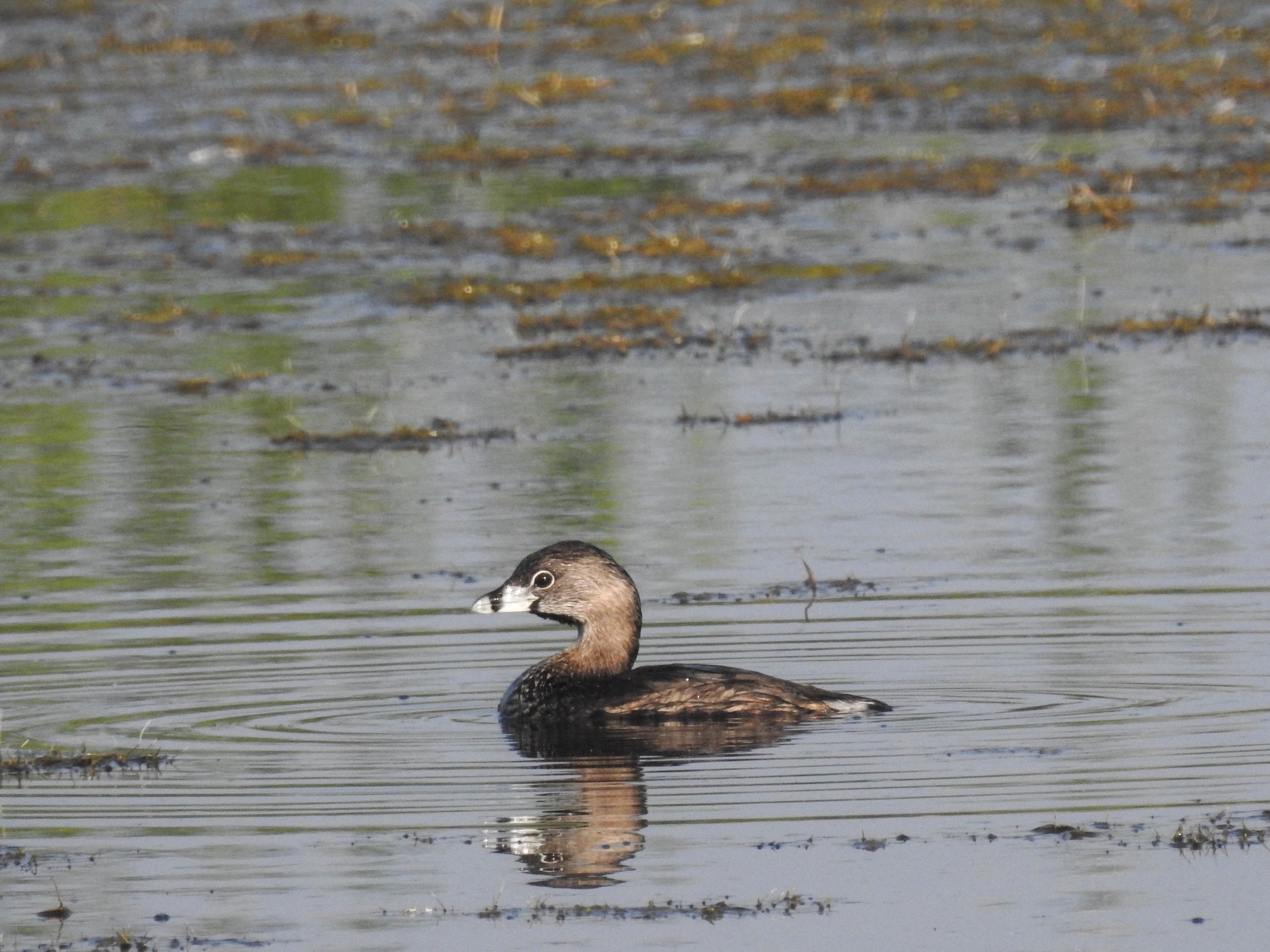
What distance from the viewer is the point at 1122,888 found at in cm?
820

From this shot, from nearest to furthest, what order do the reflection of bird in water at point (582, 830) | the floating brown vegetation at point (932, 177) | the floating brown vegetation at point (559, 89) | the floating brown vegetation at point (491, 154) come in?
the reflection of bird in water at point (582, 830) < the floating brown vegetation at point (932, 177) < the floating brown vegetation at point (491, 154) < the floating brown vegetation at point (559, 89)

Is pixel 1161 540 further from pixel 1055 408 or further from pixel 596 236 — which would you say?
pixel 596 236

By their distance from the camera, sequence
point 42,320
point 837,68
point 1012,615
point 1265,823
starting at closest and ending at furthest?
point 1265,823 < point 1012,615 < point 42,320 < point 837,68

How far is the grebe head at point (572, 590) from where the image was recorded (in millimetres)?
11930

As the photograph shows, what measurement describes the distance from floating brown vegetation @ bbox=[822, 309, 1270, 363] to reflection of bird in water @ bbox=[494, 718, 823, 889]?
8.59 metres

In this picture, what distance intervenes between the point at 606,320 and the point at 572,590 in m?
9.61

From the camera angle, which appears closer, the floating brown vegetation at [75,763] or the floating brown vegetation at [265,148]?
the floating brown vegetation at [75,763]

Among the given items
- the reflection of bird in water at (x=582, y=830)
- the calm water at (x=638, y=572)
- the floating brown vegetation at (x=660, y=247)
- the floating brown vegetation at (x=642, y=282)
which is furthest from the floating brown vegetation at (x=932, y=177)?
the reflection of bird in water at (x=582, y=830)

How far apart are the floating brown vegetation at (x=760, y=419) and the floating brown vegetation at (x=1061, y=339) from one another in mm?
1910

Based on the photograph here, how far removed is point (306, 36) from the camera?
40031 mm

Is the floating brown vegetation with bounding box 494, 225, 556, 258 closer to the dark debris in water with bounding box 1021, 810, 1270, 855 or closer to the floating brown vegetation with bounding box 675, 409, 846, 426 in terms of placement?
the floating brown vegetation with bounding box 675, 409, 846, 426

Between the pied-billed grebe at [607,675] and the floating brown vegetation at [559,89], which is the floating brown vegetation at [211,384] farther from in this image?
the floating brown vegetation at [559,89]

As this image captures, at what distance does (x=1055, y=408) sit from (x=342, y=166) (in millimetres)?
14297

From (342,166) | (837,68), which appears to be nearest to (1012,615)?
(342,166)
